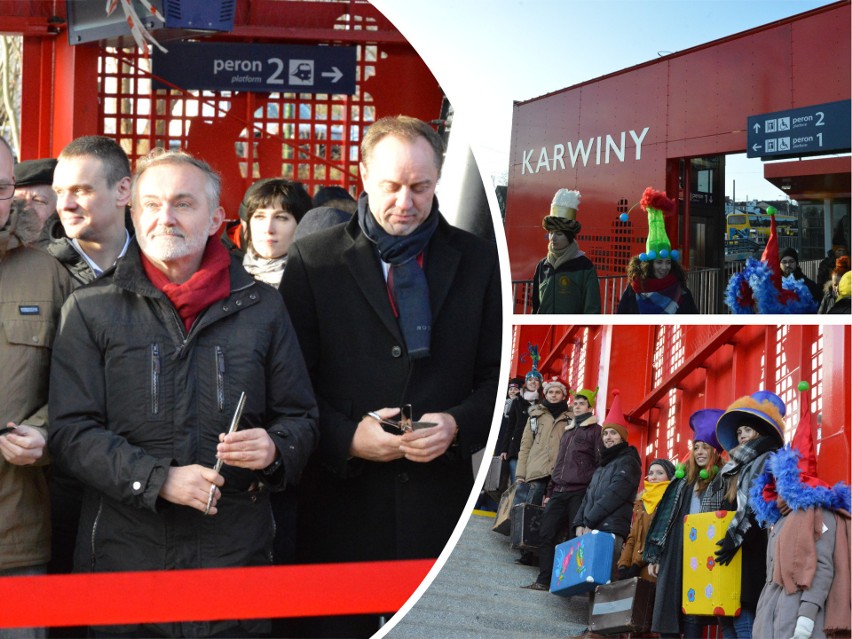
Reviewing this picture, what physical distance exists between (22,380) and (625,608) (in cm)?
257

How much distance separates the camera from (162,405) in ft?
8.95

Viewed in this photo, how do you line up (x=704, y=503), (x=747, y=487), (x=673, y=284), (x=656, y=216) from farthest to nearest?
(x=656, y=216)
(x=673, y=284)
(x=704, y=503)
(x=747, y=487)

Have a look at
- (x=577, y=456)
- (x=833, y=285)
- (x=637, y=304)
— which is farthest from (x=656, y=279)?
(x=577, y=456)

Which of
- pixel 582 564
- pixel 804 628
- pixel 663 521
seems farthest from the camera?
pixel 582 564

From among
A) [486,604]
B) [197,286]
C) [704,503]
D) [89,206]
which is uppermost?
[89,206]

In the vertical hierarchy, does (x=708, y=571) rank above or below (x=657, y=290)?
below

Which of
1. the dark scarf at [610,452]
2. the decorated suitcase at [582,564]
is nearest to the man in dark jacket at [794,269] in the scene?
the dark scarf at [610,452]

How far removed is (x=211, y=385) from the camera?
9.03ft

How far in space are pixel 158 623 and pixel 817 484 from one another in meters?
2.22

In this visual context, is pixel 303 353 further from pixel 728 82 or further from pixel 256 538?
pixel 728 82

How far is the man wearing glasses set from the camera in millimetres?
2783

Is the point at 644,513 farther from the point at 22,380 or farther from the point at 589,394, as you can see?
the point at 22,380

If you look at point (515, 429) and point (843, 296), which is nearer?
point (843, 296)

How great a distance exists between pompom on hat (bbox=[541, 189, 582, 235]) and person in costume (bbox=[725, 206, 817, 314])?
0.88 meters
